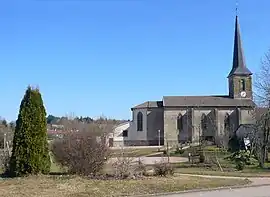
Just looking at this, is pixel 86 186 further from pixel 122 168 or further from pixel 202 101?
pixel 202 101

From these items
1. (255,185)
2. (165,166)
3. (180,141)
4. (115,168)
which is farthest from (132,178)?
(180,141)

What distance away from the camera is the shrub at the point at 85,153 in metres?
18.0

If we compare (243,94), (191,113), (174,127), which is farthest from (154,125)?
(243,94)

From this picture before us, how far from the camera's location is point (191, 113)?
91938 mm

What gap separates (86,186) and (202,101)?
81659 millimetres

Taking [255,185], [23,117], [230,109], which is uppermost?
[230,109]

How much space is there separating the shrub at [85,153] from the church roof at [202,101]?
75220 millimetres

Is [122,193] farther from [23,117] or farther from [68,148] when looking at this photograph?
[23,117]

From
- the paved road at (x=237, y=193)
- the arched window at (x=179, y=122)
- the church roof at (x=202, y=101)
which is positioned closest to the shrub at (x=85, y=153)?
the paved road at (x=237, y=193)

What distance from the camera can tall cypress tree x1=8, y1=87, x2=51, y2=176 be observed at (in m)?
17.9

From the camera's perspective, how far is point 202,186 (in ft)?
52.9

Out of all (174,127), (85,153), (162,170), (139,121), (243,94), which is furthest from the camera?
(139,121)

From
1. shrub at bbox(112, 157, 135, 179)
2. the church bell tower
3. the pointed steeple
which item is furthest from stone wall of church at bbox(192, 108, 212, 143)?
shrub at bbox(112, 157, 135, 179)

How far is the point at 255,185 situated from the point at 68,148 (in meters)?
8.19
